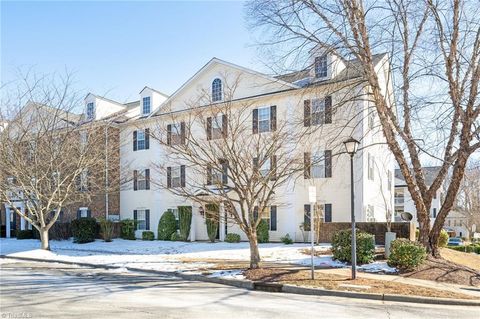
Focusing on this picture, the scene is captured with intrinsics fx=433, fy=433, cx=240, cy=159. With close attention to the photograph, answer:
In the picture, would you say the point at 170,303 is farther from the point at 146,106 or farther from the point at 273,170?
the point at 146,106

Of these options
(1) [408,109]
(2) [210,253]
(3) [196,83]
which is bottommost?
(2) [210,253]

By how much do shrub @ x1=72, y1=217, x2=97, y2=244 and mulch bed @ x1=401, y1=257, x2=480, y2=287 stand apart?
796 inches

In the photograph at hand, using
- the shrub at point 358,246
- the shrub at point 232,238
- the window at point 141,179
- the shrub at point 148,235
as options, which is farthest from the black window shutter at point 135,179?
the shrub at point 358,246

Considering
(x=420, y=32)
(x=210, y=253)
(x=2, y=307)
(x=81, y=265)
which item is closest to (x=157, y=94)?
(x=210, y=253)

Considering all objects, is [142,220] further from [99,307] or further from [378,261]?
[99,307]

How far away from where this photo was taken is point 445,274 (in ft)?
42.2

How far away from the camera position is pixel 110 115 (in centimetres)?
3119

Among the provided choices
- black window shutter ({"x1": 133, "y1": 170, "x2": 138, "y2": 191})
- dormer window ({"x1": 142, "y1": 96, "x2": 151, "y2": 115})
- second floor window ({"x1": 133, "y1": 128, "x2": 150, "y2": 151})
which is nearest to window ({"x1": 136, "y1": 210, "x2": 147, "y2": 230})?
black window shutter ({"x1": 133, "y1": 170, "x2": 138, "y2": 191})

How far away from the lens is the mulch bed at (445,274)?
40.4 ft

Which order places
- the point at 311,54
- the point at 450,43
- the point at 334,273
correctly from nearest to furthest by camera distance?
the point at 334,273 < the point at 450,43 < the point at 311,54

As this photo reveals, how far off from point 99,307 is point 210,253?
1128 centimetres

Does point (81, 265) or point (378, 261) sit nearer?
point (378, 261)

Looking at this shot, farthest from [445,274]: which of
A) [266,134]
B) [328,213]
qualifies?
[328,213]

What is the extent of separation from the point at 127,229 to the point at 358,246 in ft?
60.5
